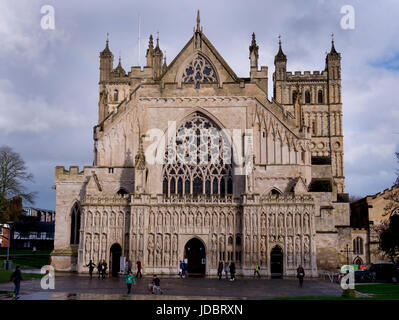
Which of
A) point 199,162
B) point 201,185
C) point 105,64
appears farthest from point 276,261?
point 105,64

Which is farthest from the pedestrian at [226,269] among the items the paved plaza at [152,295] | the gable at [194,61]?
the gable at [194,61]

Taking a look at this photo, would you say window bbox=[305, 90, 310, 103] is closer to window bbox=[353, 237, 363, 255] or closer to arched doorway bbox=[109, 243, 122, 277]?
window bbox=[353, 237, 363, 255]

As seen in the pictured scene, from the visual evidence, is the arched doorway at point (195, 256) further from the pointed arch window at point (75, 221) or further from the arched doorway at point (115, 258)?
the pointed arch window at point (75, 221)

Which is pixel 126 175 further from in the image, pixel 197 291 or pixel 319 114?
pixel 319 114

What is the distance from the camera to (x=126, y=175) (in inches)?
1679

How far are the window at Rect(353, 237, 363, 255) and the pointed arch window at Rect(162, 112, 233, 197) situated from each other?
16.4 meters

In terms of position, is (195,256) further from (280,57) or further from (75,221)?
(280,57)

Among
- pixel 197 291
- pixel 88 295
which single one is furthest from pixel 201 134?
pixel 88 295

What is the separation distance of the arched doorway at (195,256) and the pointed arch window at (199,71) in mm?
15158

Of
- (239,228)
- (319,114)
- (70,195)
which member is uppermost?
(319,114)

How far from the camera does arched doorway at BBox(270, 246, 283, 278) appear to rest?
3909 centimetres

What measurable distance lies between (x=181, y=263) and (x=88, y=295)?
15.1 m

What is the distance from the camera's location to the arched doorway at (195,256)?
40.4 metres

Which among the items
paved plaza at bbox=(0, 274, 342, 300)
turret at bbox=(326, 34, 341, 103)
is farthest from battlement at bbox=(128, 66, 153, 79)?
turret at bbox=(326, 34, 341, 103)
